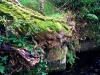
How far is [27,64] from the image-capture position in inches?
305

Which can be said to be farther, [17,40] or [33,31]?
[33,31]

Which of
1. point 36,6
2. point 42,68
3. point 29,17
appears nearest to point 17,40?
point 29,17

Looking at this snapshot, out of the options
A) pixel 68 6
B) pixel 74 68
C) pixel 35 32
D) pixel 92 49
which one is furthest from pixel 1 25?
pixel 92 49

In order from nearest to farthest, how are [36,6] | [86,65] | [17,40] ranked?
[17,40], [86,65], [36,6]

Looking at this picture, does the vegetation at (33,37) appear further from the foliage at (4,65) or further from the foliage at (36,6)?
the foliage at (36,6)

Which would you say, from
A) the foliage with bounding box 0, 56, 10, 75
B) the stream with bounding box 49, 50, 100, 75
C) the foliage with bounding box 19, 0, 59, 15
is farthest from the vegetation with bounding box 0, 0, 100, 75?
the foliage with bounding box 19, 0, 59, 15

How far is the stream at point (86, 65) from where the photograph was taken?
32.6 feet

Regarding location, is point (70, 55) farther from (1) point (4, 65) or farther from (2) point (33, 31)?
(1) point (4, 65)

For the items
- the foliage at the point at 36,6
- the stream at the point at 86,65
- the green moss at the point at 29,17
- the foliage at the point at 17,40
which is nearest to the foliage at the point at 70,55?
the stream at the point at 86,65

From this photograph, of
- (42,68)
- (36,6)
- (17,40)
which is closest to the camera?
(17,40)

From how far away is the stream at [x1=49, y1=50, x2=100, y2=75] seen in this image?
992 centimetres

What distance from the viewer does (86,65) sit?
35.1 feet

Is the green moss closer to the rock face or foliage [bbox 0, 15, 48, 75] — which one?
the rock face

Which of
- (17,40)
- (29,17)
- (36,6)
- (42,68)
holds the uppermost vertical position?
(36,6)
